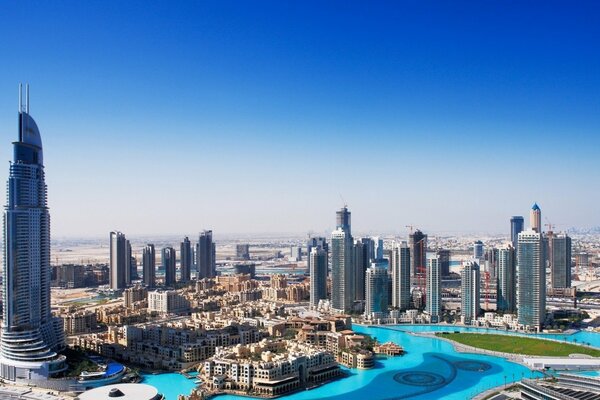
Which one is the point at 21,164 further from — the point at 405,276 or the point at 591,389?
the point at 405,276

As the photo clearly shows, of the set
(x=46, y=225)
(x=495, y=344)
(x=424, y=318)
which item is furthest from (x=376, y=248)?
(x=46, y=225)

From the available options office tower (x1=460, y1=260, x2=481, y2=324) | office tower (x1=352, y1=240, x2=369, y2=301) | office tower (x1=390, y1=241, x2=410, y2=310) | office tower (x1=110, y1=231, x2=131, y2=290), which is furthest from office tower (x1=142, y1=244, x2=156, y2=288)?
office tower (x1=460, y1=260, x2=481, y2=324)

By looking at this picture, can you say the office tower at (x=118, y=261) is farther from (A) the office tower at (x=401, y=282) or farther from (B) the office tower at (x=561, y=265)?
(B) the office tower at (x=561, y=265)

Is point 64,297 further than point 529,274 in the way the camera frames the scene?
Yes

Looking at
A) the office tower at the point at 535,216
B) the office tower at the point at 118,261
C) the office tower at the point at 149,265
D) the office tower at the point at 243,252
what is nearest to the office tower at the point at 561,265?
the office tower at the point at 535,216

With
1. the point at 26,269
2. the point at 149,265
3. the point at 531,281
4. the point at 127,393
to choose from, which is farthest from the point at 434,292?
the point at 149,265

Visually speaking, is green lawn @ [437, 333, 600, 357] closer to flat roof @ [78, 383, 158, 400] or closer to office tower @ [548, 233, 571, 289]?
flat roof @ [78, 383, 158, 400]
